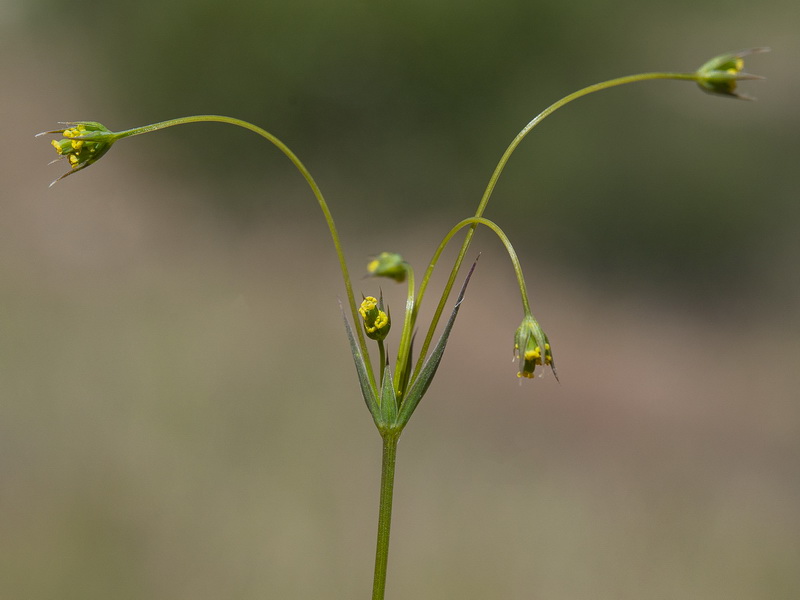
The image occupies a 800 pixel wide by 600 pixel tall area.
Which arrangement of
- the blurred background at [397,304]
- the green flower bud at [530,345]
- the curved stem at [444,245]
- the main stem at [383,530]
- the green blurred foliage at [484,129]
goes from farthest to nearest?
the green blurred foliage at [484,129] < the blurred background at [397,304] < the green flower bud at [530,345] < the curved stem at [444,245] < the main stem at [383,530]

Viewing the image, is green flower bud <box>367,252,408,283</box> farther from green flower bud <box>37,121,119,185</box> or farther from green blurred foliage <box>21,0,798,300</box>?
green blurred foliage <box>21,0,798,300</box>

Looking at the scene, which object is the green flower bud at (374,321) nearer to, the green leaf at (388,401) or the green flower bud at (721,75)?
the green leaf at (388,401)

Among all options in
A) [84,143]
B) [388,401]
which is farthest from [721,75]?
[84,143]

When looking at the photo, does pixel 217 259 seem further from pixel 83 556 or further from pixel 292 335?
pixel 83 556

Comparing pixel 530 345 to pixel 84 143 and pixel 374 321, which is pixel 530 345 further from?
pixel 84 143

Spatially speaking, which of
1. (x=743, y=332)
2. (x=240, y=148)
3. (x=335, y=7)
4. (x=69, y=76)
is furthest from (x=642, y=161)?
(x=69, y=76)

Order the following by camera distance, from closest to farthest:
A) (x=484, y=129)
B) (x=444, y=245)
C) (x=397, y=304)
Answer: (x=444, y=245)
(x=397, y=304)
(x=484, y=129)

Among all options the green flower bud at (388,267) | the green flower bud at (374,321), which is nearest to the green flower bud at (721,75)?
the green flower bud at (388,267)
